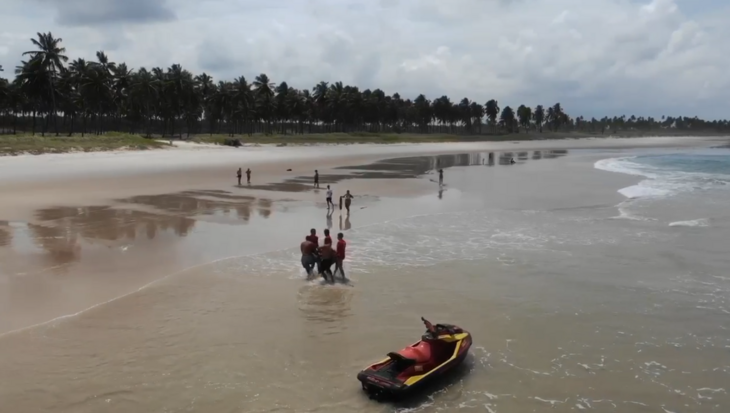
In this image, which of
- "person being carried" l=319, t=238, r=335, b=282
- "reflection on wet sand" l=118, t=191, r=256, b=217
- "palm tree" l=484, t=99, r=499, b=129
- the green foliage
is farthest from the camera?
"palm tree" l=484, t=99, r=499, b=129

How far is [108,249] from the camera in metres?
15.9

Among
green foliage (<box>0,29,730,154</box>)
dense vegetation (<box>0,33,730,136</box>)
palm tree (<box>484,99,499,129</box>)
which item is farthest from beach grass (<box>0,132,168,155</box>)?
palm tree (<box>484,99,499,129</box>)

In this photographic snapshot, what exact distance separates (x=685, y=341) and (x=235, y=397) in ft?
28.4

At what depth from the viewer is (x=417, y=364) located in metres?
8.31

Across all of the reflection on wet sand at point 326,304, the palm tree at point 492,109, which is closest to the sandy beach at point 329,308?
the reflection on wet sand at point 326,304

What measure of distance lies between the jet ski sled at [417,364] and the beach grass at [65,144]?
4513cm

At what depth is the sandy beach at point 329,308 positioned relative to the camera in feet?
27.0

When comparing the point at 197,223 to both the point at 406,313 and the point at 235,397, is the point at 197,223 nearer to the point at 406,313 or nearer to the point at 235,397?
the point at 406,313

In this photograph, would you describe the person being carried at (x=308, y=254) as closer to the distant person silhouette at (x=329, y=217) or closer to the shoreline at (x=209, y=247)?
the shoreline at (x=209, y=247)

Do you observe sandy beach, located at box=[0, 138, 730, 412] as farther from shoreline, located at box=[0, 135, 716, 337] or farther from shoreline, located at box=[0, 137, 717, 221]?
shoreline, located at box=[0, 137, 717, 221]

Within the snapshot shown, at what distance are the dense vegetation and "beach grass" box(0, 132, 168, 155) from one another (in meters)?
18.3

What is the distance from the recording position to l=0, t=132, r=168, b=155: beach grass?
1754 inches

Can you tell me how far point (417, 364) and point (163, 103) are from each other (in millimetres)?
87836

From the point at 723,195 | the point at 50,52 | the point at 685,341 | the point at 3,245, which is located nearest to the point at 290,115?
the point at 50,52
